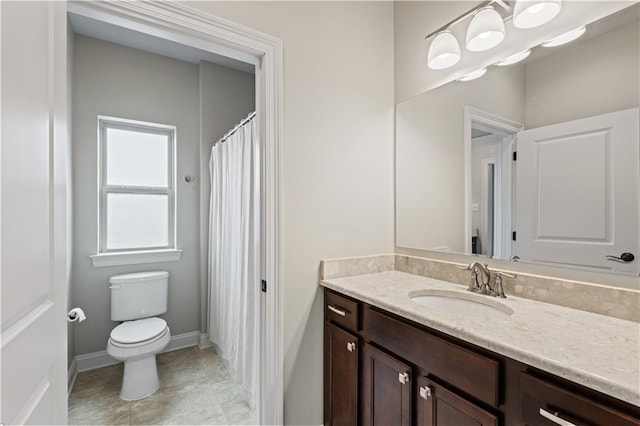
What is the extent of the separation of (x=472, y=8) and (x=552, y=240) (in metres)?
1.17

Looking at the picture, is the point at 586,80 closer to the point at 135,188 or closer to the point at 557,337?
the point at 557,337

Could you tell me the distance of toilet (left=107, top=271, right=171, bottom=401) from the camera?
79.3 inches

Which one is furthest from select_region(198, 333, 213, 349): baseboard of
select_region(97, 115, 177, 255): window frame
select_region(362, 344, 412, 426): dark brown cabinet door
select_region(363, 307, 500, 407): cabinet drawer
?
select_region(363, 307, 500, 407): cabinet drawer

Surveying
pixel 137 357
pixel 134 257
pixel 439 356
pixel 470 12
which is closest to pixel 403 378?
pixel 439 356

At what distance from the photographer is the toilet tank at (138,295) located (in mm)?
2350

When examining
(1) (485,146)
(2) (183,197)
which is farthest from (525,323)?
(2) (183,197)

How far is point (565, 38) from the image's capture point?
1168 mm

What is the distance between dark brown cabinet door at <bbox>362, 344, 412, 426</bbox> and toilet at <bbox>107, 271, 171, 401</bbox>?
160 cm

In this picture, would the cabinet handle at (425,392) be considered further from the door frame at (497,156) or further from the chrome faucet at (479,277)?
the door frame at (497,156)

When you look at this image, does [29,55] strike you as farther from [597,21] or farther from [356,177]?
[597,21]

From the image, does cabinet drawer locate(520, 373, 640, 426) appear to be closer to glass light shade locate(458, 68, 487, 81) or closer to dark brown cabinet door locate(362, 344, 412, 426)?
dark brown cabinet door locate(362, 344, 412, 426)

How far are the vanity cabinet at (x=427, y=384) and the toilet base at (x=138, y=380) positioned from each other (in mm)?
1343

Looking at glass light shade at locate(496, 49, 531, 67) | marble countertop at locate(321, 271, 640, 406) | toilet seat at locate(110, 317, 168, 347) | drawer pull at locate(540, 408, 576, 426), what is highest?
glass light shade at locate(496, 49, 531, 67)

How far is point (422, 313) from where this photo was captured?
41.4 inches
